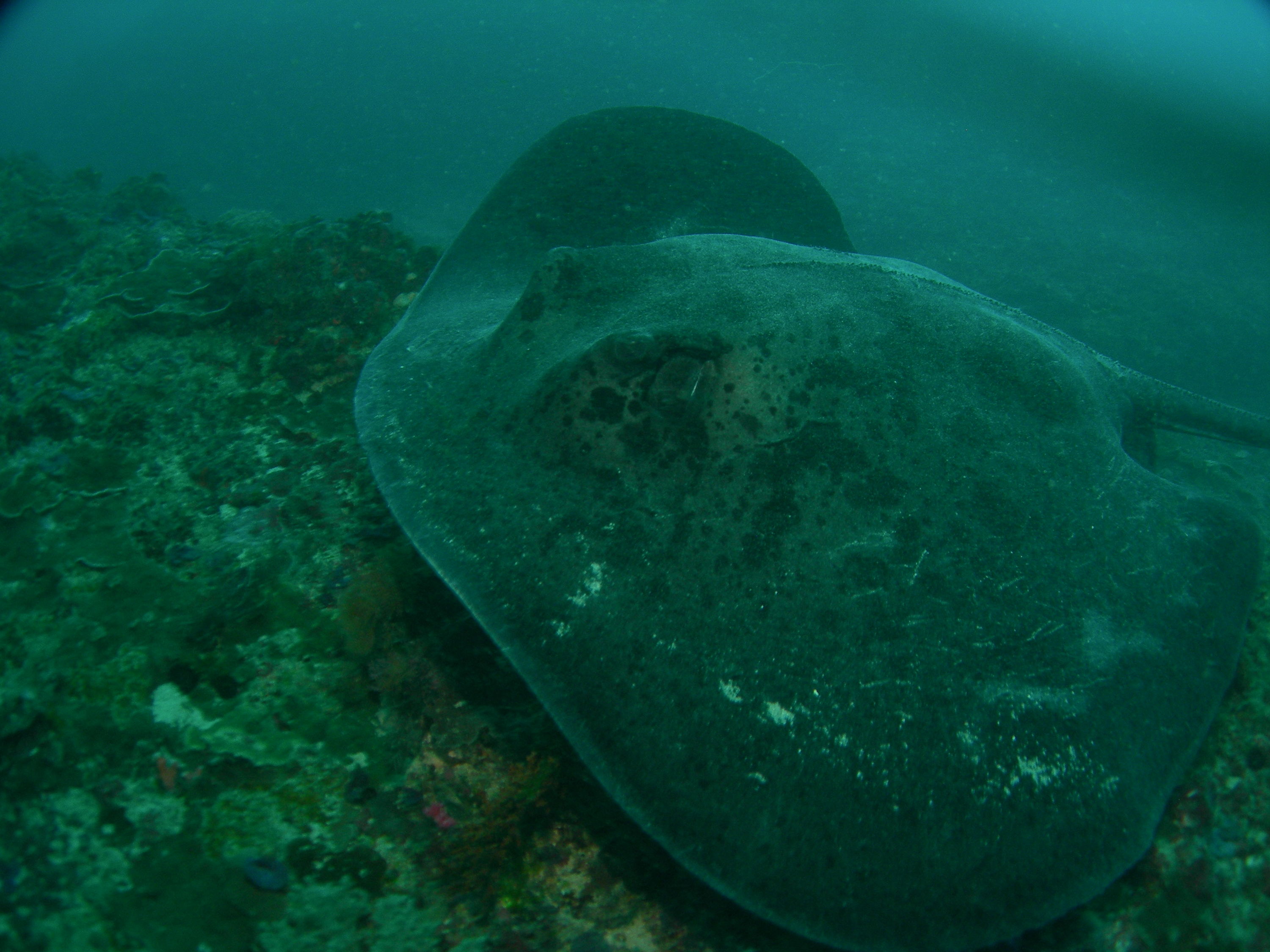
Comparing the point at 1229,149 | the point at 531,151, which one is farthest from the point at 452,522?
the point at 1229,149

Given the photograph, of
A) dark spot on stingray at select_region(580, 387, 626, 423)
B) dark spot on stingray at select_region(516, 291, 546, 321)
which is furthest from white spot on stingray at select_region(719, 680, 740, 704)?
dark spot on stingray at select_region(516, 291, 546, 321)

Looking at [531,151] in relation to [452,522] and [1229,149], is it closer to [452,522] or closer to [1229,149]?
[452,522]

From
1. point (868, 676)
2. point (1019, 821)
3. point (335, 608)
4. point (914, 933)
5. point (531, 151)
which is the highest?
point (531, 151)

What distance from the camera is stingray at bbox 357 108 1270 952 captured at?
1843mm

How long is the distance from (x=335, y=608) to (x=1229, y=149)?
22077mm

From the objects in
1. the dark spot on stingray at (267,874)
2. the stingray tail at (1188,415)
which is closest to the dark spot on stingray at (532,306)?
the dark spot on stingray at (267,874)

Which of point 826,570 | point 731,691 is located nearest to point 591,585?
point 731,691

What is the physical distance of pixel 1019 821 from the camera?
1872 millimetres

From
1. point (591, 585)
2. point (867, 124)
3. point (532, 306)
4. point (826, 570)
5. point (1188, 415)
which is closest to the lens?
point (591, 585)

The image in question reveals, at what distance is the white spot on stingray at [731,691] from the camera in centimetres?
196

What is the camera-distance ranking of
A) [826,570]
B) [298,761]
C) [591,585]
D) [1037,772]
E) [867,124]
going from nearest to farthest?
1. [1037,772]
2. [591,585]
3. [826,570]
4. [298,761]
5. [867,124]

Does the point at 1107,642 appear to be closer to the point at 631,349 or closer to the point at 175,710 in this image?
the point at 631,349

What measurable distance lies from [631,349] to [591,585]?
98 centimetres

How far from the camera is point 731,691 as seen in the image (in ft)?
6.48
